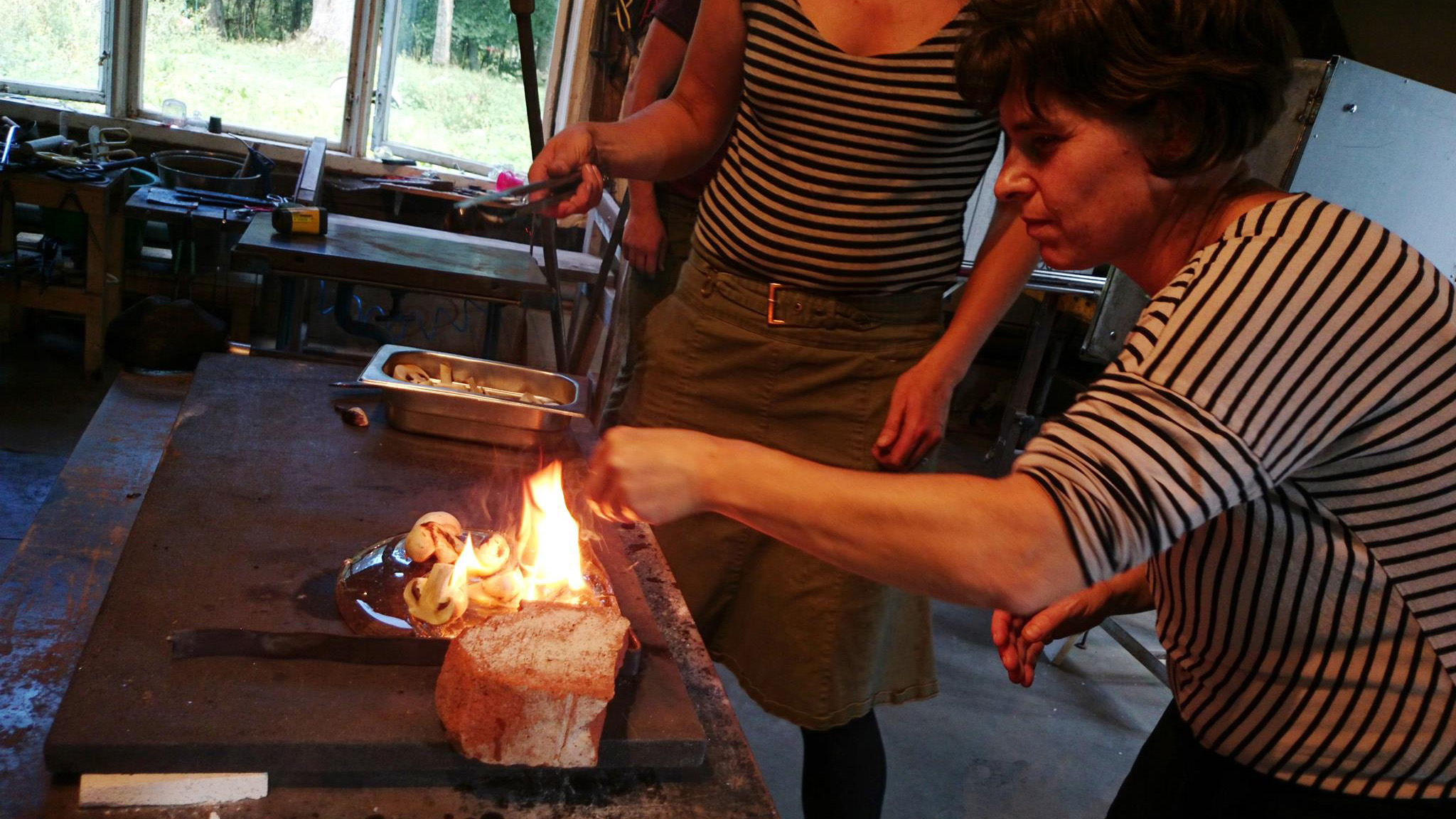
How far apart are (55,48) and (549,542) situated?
6.47 metres

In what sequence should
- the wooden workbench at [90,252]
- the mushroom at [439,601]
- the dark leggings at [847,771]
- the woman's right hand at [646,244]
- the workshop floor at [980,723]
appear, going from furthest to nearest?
the wooden workbench at [90,252] → the workshop floor at [980,723] → the woman's right hand at [646,244] → the dark leggings at [847,771] → the mushroom at [439,601]

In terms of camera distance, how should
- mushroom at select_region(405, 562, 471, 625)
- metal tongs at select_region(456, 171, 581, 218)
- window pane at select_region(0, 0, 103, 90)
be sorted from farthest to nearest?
1. window pane at select_region(0, 0, 103, 90)
2. metal tongs at select_region(456, 171, 581, 218)
3. mushroom at select_region(405, 562, 471, 625)

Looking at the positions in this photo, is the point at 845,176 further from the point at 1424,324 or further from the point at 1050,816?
the point at 1050,816

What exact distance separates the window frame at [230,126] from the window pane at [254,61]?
63mm

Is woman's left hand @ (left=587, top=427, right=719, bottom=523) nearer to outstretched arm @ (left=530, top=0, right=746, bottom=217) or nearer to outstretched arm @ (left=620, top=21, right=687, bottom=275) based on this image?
outstretched arm @ (left=530, top=0, right=746, bottom=217)

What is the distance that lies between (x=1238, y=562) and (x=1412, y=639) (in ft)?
0.61

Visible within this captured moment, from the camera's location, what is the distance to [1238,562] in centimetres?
119

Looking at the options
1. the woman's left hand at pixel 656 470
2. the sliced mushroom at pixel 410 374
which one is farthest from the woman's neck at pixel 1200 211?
the sliced mushroom at pixel 410 374

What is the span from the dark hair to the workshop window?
6.87m

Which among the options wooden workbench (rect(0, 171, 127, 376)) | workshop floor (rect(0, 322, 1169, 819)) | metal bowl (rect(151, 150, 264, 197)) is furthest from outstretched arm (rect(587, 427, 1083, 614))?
metal bowl (rect(151, 150, 264, 197))

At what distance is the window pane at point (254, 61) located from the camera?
6.39m

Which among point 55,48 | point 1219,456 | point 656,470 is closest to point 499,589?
point 656,470

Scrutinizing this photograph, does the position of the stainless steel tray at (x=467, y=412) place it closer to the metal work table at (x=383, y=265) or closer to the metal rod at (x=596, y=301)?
the metal rod at (x=596, y=301)

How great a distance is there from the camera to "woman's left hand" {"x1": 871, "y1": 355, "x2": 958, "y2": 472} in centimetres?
185
